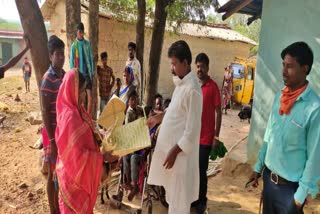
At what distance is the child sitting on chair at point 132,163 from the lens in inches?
146

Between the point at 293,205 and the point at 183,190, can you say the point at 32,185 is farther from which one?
the point at 293,205

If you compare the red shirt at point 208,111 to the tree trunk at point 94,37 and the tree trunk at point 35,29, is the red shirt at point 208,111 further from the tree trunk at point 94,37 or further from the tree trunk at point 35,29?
the tree trunk at point 94,37

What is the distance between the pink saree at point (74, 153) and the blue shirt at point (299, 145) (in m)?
1.37

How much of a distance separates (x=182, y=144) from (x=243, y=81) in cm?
1164

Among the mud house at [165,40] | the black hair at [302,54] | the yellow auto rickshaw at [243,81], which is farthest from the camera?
the yellow auto rickshaw at [243,81]

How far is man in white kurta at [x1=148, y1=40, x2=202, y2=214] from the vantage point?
2.50 m

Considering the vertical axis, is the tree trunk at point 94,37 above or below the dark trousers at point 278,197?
above

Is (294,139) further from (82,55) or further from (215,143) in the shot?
(82,55)

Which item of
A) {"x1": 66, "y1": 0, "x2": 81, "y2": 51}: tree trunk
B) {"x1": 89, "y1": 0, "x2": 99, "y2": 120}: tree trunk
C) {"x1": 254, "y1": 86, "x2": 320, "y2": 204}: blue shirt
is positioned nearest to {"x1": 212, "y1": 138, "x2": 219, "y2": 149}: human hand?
{"x1": 254, "y1": 86, "x2": 320, "y2": 204}: blue shirt

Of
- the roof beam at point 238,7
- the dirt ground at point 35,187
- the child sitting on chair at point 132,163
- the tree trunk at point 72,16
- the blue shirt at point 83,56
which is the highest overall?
the roof beam at point 238,7

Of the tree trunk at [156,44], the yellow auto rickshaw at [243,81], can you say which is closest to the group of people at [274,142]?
the tree trunk at [156,44]

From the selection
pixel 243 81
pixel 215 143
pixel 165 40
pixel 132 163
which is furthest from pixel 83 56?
pixel 243 81

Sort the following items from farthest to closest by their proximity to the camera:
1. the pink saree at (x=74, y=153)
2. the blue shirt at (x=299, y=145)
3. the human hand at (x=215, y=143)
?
the human hand at (x=215, y=143)
the pink saree at (x=74, y=153)
the blue shirt at (x=299, y=145)

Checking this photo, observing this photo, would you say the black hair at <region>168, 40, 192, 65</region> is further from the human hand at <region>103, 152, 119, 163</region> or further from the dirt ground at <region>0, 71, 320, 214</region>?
the dirt ground at <region>0, 71, 320, 214</region>
